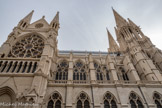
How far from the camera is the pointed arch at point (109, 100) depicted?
1306 centimetres

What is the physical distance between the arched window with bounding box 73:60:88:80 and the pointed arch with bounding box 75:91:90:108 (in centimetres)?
493

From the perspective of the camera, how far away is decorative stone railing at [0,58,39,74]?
13809 millimetres

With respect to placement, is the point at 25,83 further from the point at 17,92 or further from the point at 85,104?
the point at 85,104

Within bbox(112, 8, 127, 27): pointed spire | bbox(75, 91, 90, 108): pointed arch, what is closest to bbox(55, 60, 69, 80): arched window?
bbox(75, 91, 90, 108): pointed arch

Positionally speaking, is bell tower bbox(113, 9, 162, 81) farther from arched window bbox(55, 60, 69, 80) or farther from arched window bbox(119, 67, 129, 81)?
arched window bbox(55, 60, 69, 80)

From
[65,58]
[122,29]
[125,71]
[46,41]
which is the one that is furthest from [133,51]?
[46,41]

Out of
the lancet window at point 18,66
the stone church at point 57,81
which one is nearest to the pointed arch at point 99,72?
the stone church at point 57,81

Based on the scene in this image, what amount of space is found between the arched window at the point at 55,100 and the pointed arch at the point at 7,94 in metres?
4.44

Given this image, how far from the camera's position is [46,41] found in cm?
1827

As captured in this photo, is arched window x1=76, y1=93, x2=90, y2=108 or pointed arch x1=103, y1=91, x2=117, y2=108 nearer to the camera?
arched window x1=76, y1=93, x2=90, y2=108

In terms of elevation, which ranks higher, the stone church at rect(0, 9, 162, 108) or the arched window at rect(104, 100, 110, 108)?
the stone church at rect(0, 9, 162, 108)

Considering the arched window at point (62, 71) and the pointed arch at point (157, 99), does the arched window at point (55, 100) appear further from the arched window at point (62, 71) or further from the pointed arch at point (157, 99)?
the pointed arch at point (157, 99)

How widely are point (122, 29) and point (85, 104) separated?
2801cm

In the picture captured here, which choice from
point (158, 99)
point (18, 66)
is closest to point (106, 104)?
point (158, 99)
